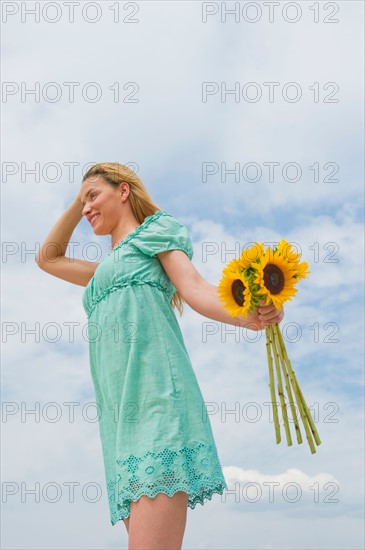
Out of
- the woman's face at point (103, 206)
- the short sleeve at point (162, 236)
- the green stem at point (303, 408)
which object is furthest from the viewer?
the woman's face at point (103, 206)

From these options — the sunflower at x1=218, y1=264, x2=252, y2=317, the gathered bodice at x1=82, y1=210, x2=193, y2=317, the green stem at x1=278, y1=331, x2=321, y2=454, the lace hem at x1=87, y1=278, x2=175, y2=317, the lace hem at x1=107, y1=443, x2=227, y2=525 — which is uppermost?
the gathered bodice at x1=82, y1=210, x2=193, y2=317

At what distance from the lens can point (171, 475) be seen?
2.97 meters

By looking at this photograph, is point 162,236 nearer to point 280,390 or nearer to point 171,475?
point 280,390

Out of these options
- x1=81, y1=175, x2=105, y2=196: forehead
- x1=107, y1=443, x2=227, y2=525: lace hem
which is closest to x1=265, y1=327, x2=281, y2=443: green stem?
x1=107, y1=443, x2=227, y2=525: lace hem

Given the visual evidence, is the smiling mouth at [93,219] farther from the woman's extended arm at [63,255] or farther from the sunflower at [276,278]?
the sunflower at [276,278]

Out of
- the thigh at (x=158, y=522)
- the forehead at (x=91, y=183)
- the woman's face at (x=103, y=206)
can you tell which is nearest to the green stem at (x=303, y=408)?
the thigh at (x=158, y=522)

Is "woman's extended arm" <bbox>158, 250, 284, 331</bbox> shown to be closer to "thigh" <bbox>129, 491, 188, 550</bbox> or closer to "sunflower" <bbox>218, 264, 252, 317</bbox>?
"sunflower" <bbox>218, 264, 252, 317</bbox>

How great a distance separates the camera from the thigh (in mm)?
2859

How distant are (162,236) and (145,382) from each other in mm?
634

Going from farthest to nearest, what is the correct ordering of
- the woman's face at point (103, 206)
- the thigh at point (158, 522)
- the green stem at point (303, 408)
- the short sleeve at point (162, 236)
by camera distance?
1. the woman's face at point (103, 206)
2. the short sleeve at point (162, 236)
3. the green stem at point (303, 408)
4. the thigh at point (158, 522)

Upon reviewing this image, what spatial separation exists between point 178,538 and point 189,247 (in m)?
1.20

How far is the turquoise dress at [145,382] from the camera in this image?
9.89ft

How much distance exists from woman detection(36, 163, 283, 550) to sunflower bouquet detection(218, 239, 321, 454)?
0.07 metres

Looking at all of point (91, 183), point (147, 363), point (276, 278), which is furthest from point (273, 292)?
point (91, 183)
